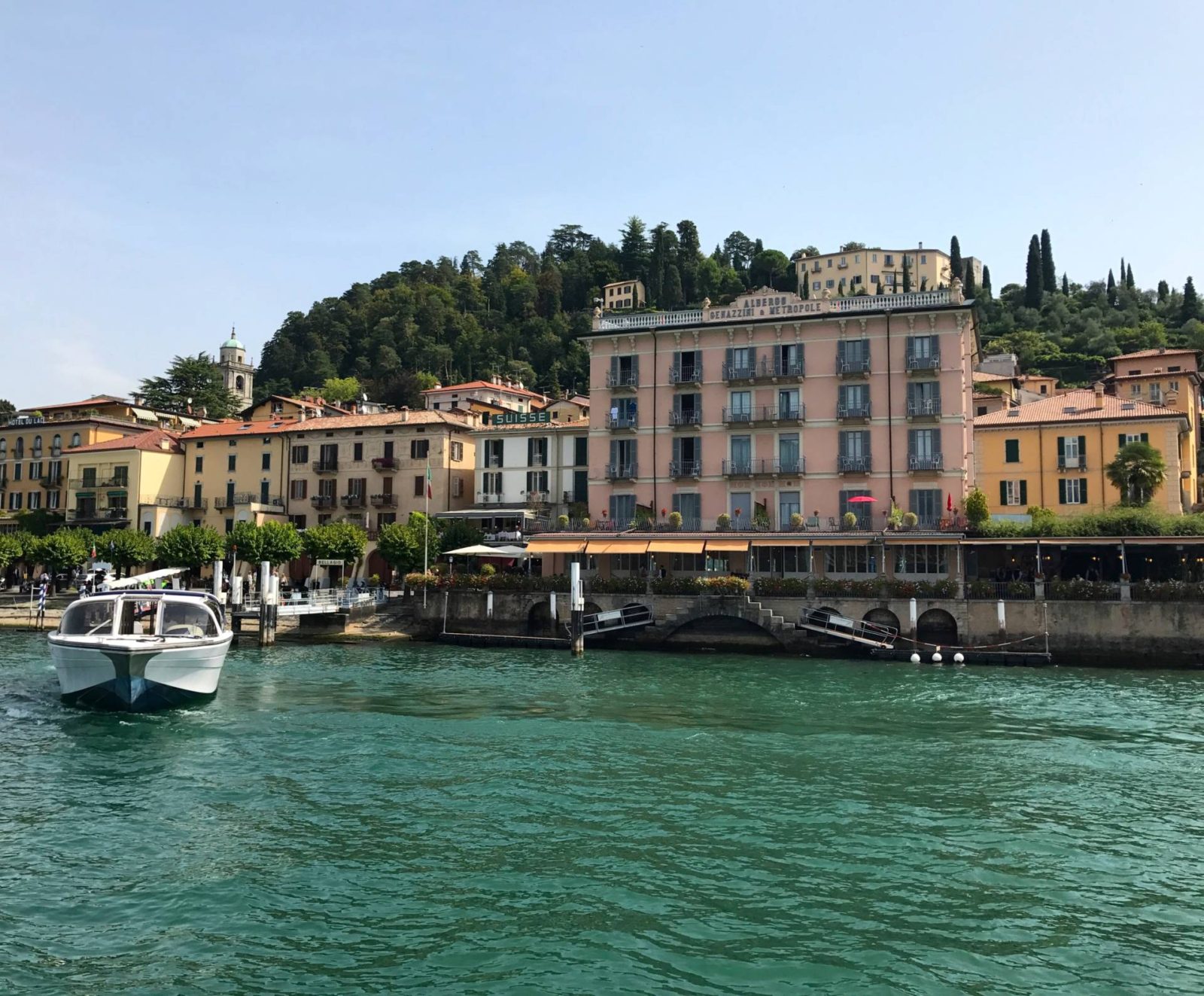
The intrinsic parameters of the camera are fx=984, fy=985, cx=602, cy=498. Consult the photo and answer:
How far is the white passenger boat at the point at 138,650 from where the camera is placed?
2892 cm

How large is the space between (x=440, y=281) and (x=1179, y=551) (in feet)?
471

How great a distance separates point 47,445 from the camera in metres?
83.9

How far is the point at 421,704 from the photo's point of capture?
1219 inches

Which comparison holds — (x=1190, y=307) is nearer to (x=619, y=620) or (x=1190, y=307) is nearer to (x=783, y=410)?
(x=783, y=410)

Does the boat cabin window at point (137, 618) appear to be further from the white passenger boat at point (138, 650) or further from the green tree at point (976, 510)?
the green tree at point (976, 510)

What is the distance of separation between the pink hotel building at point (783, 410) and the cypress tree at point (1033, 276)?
102m

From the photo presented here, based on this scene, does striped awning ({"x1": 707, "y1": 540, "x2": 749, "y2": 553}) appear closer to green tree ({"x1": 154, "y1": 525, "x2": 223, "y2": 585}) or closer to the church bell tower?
green tree ({"x1": 154, "y1": 525, "x2": 223, "y2": 585})

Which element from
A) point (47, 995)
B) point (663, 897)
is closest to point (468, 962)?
point (663, 897)

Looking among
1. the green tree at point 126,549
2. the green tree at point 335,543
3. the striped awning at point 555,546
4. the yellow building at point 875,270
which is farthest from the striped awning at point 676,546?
the yellow building at point 875,270

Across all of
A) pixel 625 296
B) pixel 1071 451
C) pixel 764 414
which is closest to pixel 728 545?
pixel 764 414

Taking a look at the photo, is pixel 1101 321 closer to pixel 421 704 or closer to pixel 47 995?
pixel 421 704

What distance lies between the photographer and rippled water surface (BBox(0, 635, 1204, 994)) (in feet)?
40.7

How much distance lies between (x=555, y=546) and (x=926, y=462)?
2023 cm

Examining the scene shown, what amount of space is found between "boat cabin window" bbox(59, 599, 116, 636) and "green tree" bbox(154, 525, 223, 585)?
31.0m
